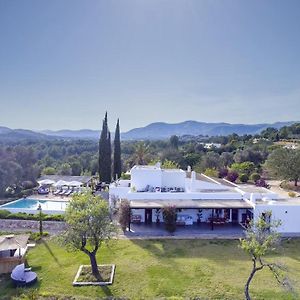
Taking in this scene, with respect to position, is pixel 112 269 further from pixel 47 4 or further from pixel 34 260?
pixel 47 4

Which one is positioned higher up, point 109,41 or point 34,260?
point 109,41

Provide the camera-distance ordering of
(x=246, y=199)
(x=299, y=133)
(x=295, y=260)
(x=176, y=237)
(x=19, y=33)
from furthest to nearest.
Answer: (x=299, y=133), (x=19, y=33), (x=246, y=199), (x=176, y=237), (x=295, y=260)

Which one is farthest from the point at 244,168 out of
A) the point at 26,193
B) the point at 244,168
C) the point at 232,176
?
the point at 26,193

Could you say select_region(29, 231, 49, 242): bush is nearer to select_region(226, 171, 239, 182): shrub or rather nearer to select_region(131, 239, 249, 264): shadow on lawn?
select_region(131, 239, 249, 264): shadow on lawn

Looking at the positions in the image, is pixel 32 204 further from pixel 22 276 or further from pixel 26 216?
pixel 22 276

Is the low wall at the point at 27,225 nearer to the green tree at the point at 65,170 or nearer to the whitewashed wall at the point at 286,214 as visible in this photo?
the whitewashed wall at the point at 286,214

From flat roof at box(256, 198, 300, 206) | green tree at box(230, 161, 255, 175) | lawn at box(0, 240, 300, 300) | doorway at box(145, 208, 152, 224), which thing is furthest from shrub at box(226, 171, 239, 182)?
lawn at box(0, 240, 300, 300)

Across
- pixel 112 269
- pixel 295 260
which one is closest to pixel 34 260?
pixel 112 269
